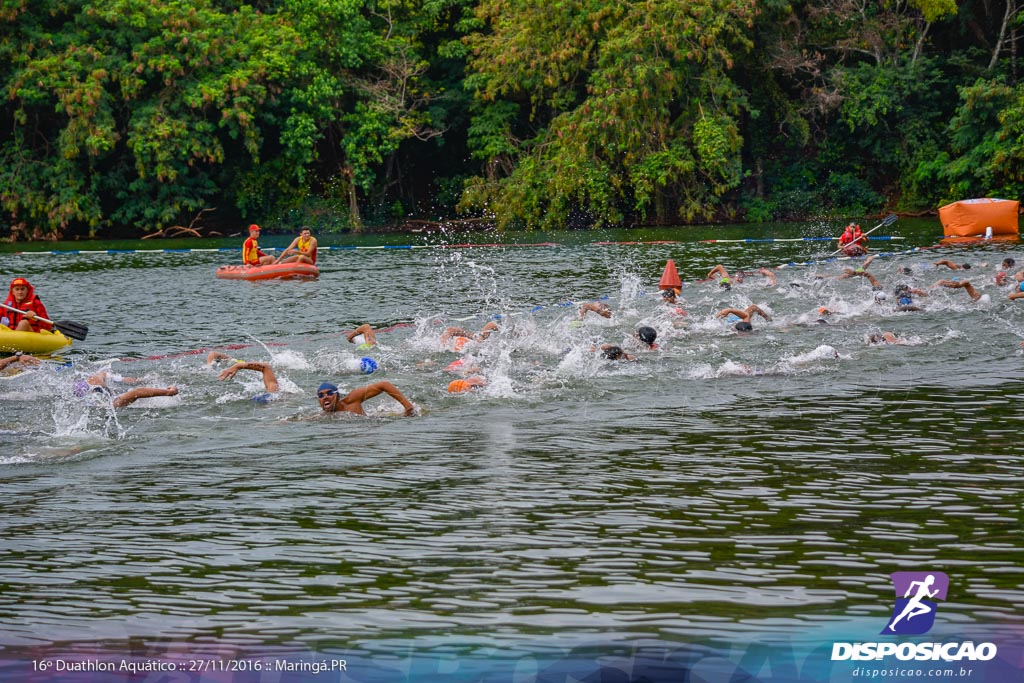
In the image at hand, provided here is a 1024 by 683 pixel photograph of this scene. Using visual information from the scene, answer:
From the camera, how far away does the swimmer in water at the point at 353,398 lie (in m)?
12.5

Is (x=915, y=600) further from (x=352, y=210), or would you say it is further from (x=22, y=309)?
(x=352, y=210)

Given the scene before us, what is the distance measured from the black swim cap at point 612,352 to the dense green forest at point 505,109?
68.3 feet

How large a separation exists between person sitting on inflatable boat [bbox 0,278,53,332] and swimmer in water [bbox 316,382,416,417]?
21.4 feet

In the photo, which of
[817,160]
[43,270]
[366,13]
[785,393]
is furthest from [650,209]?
[785,393]

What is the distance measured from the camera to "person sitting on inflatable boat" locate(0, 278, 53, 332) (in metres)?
17.1

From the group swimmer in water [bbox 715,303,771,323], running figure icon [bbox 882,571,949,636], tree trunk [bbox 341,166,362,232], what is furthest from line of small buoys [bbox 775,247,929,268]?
running figure icon [bbox 882,571,949,636]

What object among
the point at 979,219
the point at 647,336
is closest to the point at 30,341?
the point at 647,336

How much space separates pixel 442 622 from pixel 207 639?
1262mm

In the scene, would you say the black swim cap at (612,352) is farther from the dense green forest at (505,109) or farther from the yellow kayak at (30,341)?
the dense green forest at (505,109)

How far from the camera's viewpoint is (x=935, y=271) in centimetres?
2381

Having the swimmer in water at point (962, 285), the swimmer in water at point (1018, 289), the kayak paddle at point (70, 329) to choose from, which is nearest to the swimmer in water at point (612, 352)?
the swimmer in water at point (962, 285)

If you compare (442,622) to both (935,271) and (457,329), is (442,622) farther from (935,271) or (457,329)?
(935,271)

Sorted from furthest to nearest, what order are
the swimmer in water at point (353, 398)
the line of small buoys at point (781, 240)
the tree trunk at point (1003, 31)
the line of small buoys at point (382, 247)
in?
the tree trunk at point (1003, 31) → the line of small buoys at point (382, 247) → the line of small buoys at point (781, 240) → the swimmer in water at point (353, 398)

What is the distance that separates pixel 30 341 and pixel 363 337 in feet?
15.3
